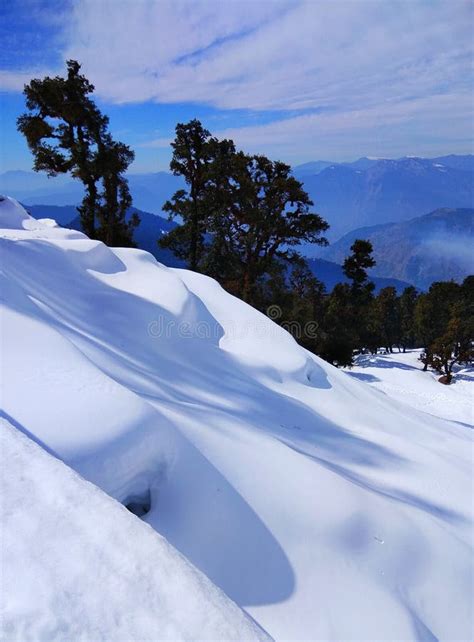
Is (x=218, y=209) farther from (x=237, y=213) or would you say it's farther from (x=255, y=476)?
(x=255, y=476)

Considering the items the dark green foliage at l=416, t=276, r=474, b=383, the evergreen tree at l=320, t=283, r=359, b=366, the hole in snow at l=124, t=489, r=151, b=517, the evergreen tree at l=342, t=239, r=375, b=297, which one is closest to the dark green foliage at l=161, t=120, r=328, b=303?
the evergreen tree at l=320, t=283, r=359, b=366

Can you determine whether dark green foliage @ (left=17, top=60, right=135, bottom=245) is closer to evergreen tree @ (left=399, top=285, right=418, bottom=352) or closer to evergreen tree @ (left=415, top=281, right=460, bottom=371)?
evergreen tree @ (left=415, top=281, right=460, bottom=371)

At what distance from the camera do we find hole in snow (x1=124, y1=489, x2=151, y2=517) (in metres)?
3.33

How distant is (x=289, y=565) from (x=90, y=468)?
6.11 feet

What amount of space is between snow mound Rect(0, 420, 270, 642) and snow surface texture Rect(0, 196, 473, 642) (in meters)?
1.01

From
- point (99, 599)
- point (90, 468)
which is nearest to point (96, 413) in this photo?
point (90, 468)

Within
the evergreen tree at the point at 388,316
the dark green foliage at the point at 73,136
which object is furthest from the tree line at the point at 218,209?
the evergreen tree at the point at 388,316

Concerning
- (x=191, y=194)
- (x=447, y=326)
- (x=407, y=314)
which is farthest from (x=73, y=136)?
(x=407, y=314)

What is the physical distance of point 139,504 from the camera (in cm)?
341

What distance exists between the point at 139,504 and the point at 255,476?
1199mm

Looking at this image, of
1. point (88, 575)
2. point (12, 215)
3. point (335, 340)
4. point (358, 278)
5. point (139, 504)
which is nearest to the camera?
point (88, 575)

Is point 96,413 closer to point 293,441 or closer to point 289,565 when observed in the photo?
point 289,565

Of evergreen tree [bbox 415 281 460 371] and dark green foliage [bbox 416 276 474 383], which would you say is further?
evergreen tree [bbox 415 281 460 371]

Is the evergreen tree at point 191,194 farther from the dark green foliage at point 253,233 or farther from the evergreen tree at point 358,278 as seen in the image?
the evergreen tree at point 358,278
